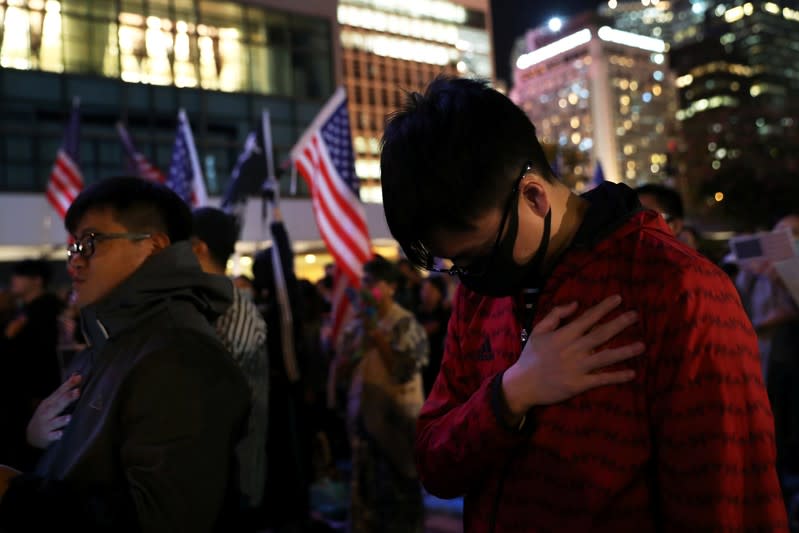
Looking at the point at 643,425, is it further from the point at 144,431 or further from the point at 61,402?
the point at 61,402

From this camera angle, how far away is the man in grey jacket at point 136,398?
177 centimetres

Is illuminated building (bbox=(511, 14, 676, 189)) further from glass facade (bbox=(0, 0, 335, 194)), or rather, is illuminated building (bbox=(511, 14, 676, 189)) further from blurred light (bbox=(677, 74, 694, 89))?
glass facade (bbox=(0, 0, 335, 194))

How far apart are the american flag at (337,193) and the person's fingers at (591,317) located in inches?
230

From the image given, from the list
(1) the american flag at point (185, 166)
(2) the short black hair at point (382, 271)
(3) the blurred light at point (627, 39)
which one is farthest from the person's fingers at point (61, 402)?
(3) the blurred light at point (627, 39)

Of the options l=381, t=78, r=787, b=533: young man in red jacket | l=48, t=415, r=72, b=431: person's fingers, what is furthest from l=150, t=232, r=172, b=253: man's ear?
l=381, t=78, r=787, b=533: young man in red jacket

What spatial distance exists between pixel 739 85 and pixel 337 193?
12222 cm

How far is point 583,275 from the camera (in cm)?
142

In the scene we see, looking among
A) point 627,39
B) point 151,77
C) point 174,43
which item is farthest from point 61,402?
point 627,39

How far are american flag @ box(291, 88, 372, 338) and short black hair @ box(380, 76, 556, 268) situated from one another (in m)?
5.73

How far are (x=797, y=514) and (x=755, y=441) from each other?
16.3 ft

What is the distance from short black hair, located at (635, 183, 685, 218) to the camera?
376 cm

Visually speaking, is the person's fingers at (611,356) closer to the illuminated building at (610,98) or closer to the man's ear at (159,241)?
the man's ear at (159,241)

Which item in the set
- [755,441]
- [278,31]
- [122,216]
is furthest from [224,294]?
[278,31]

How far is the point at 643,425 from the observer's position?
132cm
